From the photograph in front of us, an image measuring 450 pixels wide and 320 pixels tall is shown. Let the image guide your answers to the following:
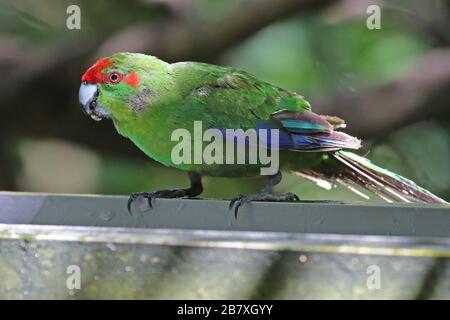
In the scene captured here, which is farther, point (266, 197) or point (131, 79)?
point (131, 79)

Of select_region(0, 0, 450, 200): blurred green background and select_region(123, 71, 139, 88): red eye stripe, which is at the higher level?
select_region(123, 71, 139, 88): red eye stripe

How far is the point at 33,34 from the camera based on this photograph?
532cm

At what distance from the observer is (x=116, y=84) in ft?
10.6

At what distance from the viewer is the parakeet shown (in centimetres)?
321

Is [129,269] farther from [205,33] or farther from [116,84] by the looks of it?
[205,33]

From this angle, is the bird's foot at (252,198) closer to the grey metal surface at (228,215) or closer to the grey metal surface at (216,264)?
the grey metal surface at (228,215)

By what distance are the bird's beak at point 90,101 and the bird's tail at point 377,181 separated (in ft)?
2.99

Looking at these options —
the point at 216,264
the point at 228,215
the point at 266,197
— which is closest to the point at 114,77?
the point at 266,197

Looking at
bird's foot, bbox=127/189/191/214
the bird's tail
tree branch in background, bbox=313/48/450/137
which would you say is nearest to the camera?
bird's foot, bbox=127/189/191/214

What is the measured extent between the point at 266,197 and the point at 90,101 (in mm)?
763

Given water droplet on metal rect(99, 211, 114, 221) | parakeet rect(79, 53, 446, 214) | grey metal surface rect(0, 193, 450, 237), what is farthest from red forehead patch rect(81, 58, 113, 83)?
water droplet on metal rect(99, 211, 114, 221)

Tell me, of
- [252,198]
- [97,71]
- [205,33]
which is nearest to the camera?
[252,198]

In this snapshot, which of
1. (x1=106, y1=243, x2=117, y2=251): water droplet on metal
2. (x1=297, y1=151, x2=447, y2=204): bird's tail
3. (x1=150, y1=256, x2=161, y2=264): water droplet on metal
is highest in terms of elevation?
(x1=106, y1=243, x2=117, y2=251): water droplet on metal

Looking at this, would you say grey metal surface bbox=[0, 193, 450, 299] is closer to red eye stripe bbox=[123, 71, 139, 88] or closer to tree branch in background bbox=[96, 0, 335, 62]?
red eye stripe bbox=[123, 71, 139, 88]
